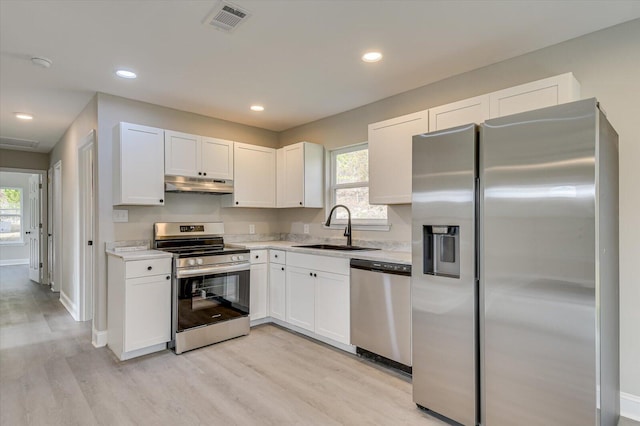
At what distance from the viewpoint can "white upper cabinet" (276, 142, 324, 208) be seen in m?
4.22

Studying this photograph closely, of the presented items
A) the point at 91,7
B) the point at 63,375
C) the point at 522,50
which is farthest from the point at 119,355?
the point at 522,50

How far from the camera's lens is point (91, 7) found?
2051mm

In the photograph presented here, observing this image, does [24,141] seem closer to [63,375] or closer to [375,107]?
[63,375]

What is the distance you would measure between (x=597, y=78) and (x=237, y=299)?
3.57 m

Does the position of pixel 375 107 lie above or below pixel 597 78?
above

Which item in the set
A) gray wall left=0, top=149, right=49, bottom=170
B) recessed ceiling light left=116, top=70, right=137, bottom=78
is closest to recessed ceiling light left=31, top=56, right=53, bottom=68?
recessed ceiling light left=116, top=70, right=137, bottom=78

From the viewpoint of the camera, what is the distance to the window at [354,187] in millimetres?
3883

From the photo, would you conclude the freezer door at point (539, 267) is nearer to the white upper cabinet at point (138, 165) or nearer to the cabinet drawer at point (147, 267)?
the cabinet drawer at point (147, 267)

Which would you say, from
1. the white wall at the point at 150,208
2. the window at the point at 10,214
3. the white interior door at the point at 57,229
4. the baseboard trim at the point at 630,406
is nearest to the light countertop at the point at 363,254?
the white wall at the point at 150,208

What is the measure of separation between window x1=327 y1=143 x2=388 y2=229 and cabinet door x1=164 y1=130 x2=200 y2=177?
1652mm

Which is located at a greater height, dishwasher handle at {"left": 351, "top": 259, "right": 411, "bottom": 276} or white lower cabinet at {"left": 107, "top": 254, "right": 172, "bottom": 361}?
dishwasher handle at {"left": 351, "top": 259, "right": 411, "bottom": 276}

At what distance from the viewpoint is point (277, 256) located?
3902 mm

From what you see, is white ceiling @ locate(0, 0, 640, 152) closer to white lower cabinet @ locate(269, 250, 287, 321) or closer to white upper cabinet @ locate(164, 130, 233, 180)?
white upper cabinet @ locate(164, 130, 233, 180)

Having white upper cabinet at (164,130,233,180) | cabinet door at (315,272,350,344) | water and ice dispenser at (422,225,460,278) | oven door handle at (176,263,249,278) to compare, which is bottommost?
cabinet door at (315,272,350,344)
